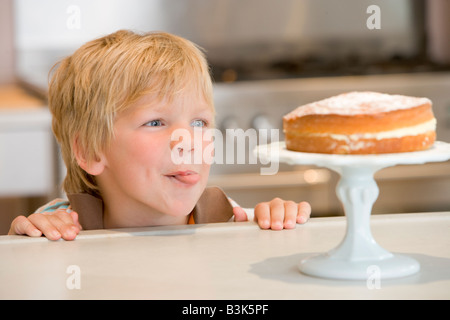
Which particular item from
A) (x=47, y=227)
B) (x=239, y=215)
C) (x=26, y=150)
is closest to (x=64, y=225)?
(x=47, y=227)

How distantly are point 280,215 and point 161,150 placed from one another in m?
0.21

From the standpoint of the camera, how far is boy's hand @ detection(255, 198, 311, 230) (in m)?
1.10

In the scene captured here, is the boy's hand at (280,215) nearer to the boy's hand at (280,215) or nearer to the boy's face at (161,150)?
the boy's hand at (280,215)

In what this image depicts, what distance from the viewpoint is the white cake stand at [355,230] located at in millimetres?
754

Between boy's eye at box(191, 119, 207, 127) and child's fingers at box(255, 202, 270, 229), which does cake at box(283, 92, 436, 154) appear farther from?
boy's eye at box(191, 119, 207, 127)

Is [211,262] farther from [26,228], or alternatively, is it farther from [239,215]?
[239,215]

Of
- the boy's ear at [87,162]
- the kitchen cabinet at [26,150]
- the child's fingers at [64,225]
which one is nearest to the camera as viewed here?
the child's fingers at [64,225]

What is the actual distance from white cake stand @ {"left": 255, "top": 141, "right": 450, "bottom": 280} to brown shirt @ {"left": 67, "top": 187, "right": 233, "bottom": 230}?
584 millimetres

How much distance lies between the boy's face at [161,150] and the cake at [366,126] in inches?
15.4

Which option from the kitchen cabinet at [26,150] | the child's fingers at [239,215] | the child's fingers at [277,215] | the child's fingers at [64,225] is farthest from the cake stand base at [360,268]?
the kitchen cabinet at [26,150]

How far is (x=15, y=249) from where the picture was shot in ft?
3.29

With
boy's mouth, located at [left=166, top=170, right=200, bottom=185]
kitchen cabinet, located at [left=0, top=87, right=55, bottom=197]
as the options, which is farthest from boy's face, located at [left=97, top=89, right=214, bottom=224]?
kitchen cabinet, located at [left=0, top=87, right=55, bottom=197]

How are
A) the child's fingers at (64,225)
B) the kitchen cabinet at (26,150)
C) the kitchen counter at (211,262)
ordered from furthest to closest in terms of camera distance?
the kitchen cabinet at (26,150) < the child's fingers at (64,225) < the kitchen counter at (211,262)
